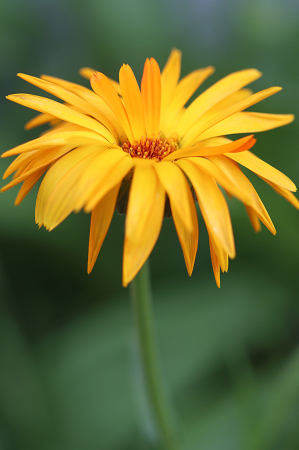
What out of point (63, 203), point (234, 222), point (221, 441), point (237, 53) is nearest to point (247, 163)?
point (63, 203)

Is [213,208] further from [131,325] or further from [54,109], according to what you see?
[131,325]

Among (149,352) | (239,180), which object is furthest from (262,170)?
(149,352)

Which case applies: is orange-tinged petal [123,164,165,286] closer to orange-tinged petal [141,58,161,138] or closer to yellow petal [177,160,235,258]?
yellow petal [177,160,235,258]

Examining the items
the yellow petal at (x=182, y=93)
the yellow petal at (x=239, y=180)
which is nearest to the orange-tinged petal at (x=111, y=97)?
the yellow petal at (x=182, y=93)

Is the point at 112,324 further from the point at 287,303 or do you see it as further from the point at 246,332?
the point at 287,303

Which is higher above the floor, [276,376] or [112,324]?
[112,324]
